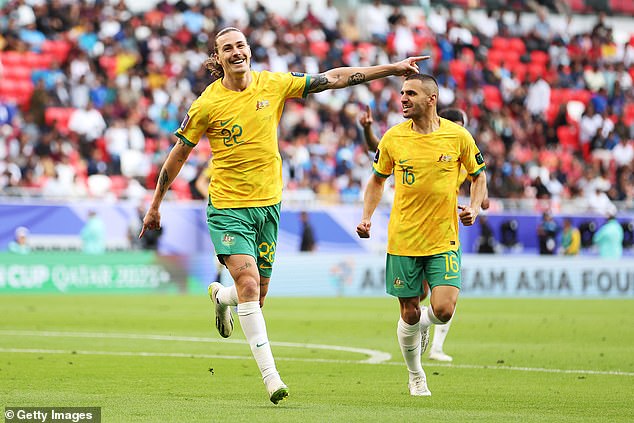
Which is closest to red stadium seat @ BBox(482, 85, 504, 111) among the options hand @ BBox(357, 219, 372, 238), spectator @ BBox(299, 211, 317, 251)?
spectator @ BBox(299, 211, 317, 251)

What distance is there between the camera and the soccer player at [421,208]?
32.8ft

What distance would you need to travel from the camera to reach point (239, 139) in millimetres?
9375

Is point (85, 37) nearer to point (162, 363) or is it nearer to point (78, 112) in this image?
point (78, 112)

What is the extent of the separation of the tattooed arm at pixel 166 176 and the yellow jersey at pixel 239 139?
76 mm

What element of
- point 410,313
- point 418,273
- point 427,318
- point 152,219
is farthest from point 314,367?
point 152,219

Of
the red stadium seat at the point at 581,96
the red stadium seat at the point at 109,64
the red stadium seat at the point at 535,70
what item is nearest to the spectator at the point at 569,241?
the red stadium seat at the point at 581,96

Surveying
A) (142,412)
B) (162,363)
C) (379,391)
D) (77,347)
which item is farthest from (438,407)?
(77,347)

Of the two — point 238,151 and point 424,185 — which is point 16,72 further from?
point 238,151

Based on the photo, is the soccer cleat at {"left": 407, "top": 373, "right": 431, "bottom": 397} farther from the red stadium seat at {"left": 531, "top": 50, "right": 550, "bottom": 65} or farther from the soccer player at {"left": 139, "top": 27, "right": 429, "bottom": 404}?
the red stadium seat at {"left": 531, "top": 50, "right": 550, "bottom": 65}

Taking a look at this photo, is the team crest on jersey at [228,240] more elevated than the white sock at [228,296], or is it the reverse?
the team crest on jersey at [228,240]

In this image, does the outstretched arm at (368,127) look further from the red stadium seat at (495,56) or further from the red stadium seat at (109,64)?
the red stadium seat at (495,56)

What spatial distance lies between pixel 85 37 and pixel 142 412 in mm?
24783

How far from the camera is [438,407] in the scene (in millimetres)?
8906

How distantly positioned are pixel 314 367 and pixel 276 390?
3880 mm
